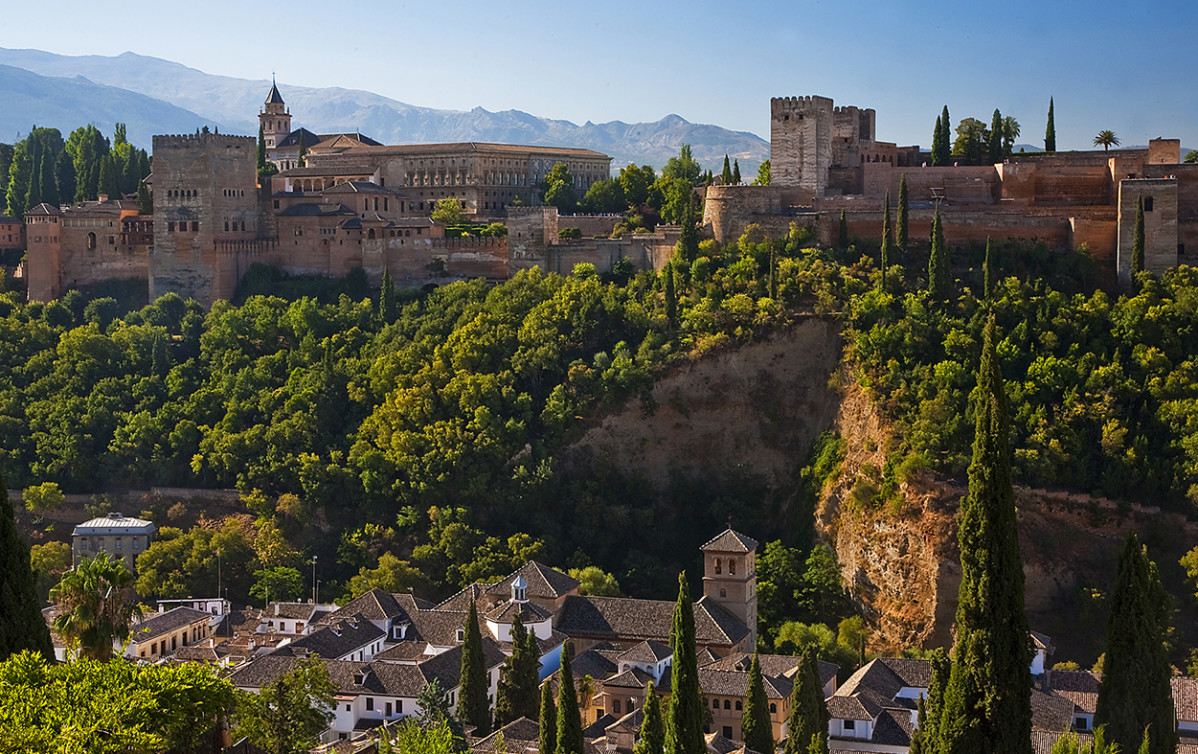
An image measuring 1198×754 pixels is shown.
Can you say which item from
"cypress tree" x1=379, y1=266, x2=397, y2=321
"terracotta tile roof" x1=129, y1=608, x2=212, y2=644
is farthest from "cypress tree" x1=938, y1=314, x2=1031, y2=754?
"cypress tree" x1=379, y1=266, x2=397, y2=321

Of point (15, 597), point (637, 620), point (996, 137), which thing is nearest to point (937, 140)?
point (996, 137)

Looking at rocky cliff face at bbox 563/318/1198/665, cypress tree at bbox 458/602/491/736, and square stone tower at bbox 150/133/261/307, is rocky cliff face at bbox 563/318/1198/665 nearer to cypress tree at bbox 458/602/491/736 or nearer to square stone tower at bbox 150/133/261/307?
cypress tree at bbox 458/602/491/736

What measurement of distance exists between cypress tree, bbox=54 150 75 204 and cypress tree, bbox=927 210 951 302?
142 ft

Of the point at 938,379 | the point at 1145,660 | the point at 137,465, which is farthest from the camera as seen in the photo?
the point at 137,465

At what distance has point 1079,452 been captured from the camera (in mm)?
50469

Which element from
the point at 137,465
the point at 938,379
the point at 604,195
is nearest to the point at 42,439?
the point at 137,465

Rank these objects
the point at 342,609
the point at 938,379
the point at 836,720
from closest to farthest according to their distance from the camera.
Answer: the point at 836,720
the point at 342,609
the point at 938,379

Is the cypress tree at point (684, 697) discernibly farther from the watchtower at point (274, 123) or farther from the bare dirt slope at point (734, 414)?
the watchtower at point (274, 123)

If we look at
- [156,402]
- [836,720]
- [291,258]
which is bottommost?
[836,720]

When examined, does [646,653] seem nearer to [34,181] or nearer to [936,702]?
[936,702]

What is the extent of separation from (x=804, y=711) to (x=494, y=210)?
42228mm

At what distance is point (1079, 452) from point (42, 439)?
3609 cm

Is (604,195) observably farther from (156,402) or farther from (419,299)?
(156,402)

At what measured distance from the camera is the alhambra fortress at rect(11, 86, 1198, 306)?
58406mm
